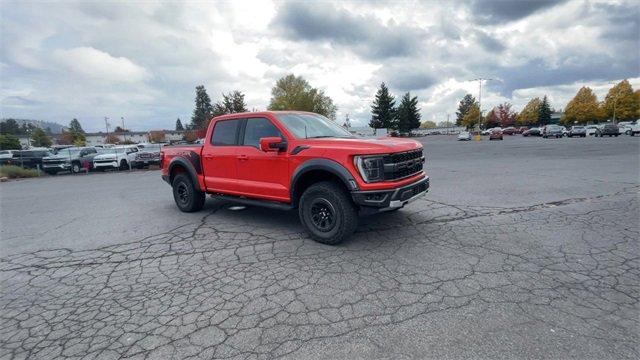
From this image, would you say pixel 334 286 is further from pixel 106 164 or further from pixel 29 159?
pixel 29 159

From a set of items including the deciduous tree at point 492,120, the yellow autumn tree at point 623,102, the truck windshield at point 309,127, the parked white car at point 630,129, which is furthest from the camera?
the deciduous tree at point 492,120

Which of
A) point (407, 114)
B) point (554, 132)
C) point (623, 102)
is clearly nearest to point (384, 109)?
point (407, 114)

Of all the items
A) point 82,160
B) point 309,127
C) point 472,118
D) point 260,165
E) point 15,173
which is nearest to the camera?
point 260,165

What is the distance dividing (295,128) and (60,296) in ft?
11.7

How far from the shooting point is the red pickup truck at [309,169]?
419cm

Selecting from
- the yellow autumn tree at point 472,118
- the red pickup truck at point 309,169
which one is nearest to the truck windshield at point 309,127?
the red pickup truck at point 309,169

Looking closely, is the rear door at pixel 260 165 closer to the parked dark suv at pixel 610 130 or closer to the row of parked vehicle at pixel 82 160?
the row of parked vehicle at pixel 82 160

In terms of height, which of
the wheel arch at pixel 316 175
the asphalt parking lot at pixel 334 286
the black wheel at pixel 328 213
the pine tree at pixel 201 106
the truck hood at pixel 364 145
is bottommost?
the asphalt parking lot at pixel 334 286

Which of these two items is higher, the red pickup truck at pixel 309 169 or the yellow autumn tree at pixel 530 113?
the yellow autumn tree at pixel 530 113

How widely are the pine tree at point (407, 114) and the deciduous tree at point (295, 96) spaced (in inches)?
692

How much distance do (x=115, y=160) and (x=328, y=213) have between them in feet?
63.8

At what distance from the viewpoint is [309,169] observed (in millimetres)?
4461

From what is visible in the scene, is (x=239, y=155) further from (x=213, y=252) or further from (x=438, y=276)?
(x=438, y=276)

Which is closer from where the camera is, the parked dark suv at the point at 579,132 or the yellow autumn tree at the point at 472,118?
the parked dark suv at the point at 579,132
